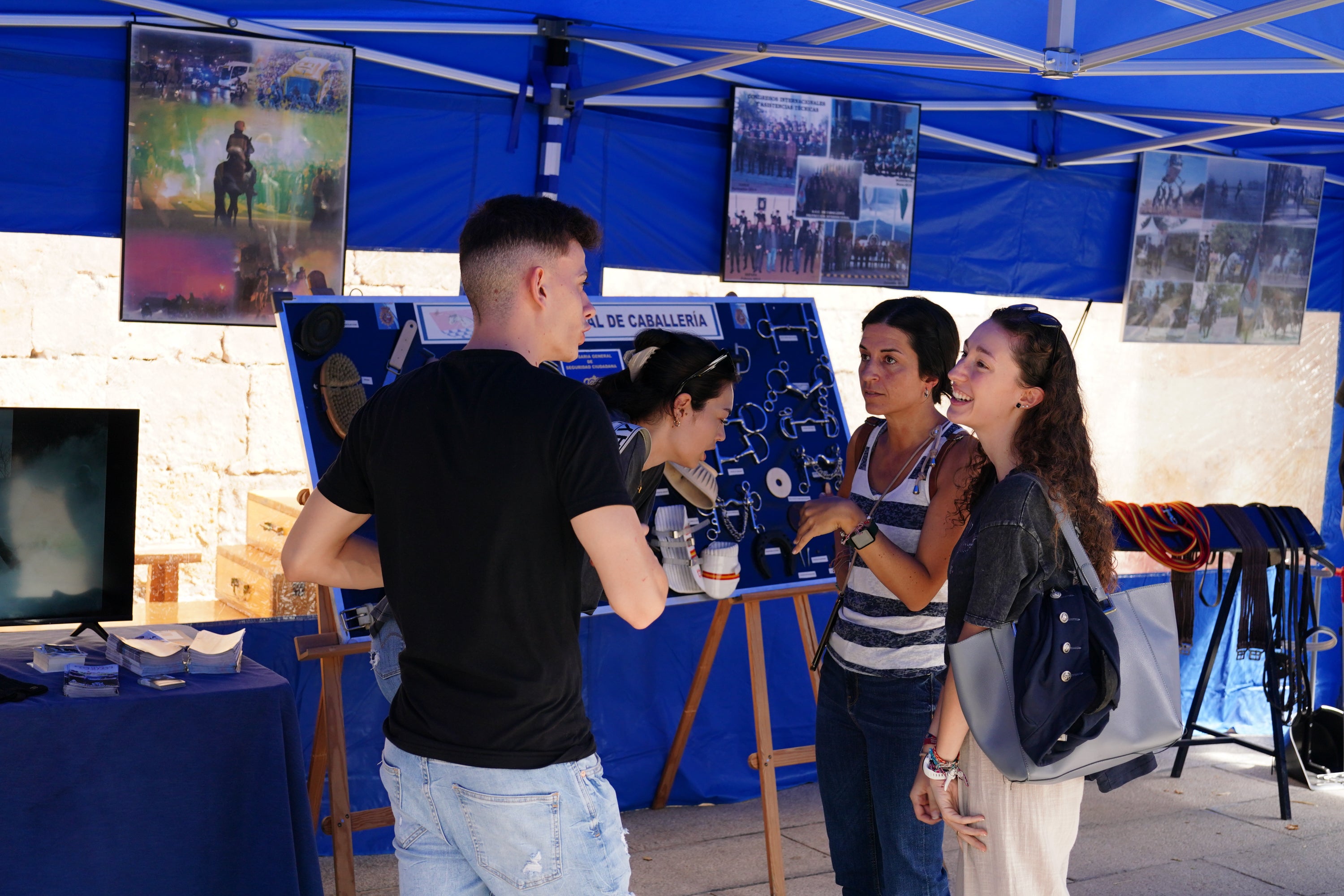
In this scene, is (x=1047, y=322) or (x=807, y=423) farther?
(x=807, y=423)

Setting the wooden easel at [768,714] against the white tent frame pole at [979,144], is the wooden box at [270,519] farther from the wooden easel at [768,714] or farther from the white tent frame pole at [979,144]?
the white tent frame pole at [979,144]

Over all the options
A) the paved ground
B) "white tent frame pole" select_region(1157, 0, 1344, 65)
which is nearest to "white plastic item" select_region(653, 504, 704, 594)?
the paved ground

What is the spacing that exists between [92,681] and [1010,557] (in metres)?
1.70

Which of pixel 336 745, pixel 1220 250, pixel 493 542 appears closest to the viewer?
pixel 493 542

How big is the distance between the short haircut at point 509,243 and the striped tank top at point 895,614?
98cm

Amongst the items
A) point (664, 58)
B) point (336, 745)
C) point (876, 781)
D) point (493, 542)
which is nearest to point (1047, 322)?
point (876, 781)

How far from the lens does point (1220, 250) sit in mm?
5266

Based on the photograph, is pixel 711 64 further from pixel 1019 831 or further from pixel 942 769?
pixel 1019 831

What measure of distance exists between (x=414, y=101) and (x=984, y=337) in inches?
90.8

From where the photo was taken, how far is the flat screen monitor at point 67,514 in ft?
8.61

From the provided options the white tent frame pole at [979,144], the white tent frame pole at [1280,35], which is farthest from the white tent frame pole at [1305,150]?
the white tent frame pole at [1280,35]

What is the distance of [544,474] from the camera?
4.78 feet

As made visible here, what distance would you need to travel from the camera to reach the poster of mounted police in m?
3.33

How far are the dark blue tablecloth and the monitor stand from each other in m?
0.17
